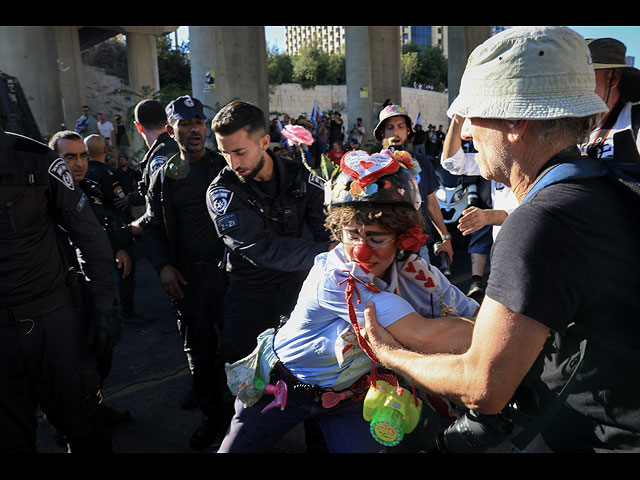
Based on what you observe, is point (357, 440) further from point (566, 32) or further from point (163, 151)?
point (163, 151)

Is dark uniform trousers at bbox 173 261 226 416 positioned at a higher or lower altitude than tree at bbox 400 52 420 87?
lower

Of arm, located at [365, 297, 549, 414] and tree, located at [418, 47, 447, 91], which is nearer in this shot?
arm, located at [365, 297, 549, 414]

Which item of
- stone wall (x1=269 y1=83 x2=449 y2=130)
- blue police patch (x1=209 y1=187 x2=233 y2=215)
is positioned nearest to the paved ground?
blue police patch (x1=209 y1=187 x2=233 y2=215)

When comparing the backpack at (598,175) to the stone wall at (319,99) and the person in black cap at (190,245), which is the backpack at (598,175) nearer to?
the person in black cap at (190,245)

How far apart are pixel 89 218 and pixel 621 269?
8.51 feet

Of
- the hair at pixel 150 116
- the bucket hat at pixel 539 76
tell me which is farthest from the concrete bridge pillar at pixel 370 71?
the bucket hat at pixel 539 76

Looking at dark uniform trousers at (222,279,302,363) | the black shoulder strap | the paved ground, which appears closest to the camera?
the black shoulder strap

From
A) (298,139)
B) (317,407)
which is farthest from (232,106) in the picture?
(317,407)

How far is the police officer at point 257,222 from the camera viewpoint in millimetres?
2914

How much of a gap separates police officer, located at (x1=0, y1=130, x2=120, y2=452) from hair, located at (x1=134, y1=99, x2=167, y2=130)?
187 cm

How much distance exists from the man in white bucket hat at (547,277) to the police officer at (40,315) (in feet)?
6.29

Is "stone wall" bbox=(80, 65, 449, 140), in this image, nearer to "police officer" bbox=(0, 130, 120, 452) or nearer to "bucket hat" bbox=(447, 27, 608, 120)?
"police officer" bbox=(0, 130, 120, 452)

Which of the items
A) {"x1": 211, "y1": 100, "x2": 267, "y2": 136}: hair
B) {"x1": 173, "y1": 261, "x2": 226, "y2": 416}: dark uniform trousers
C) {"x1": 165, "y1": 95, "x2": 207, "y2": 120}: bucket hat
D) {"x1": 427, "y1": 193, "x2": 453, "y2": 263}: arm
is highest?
{"x1": 165, "y1": 95, "x2": 207, "y2": 120}: bucket hat

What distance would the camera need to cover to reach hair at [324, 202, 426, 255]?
1.85m
